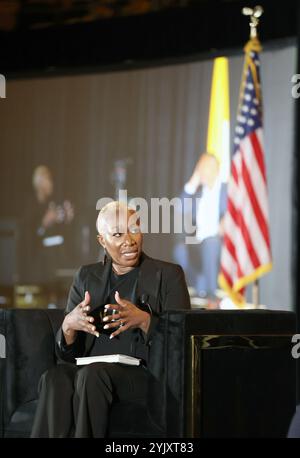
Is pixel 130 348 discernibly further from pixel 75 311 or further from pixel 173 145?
pixel 173 145

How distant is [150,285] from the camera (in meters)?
3.34

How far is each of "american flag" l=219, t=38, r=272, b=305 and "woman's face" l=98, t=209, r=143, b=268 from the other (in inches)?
103

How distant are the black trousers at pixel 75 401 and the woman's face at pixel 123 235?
51 cm

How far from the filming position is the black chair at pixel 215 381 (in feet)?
9.75

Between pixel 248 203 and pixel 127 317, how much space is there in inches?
117

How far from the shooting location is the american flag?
584 centimetres

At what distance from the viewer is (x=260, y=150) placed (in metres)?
5.87

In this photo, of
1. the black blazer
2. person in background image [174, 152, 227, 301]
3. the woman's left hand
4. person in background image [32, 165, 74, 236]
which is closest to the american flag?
person in background image [174, 152, 227, 301]

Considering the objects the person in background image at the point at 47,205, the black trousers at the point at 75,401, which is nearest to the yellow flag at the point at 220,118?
the person in background image at the point at 47,205

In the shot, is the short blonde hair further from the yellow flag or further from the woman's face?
the yellow flag

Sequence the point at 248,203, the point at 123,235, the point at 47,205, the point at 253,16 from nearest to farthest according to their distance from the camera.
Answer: the point at 123,235
the point at 248,203
the point at 253,16
the point at 47,205

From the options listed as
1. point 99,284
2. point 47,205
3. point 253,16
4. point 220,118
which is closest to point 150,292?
point 99,284

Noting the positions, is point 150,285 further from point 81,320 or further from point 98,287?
point 81,320
